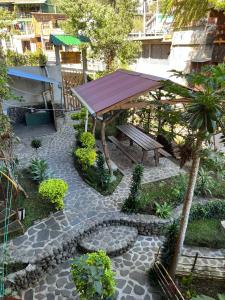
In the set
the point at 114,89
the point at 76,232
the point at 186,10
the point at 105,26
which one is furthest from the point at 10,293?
the point at 186,10

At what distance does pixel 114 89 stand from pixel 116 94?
84 cm

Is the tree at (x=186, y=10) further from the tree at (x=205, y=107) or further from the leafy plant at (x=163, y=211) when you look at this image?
the tree at (x=205, y=107)

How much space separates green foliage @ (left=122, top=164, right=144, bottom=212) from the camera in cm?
755

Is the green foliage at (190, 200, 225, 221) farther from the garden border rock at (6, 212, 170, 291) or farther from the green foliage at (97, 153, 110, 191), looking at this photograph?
the green foliage at (97, 153, 110, 191)

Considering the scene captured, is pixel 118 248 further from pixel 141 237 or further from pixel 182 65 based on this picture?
pixel 182 65

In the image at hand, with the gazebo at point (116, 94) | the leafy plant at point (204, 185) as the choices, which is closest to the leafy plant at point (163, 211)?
the leafy plant at point (204, 185)

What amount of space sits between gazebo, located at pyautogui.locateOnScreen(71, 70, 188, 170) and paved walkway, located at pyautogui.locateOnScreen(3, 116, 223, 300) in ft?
4.96

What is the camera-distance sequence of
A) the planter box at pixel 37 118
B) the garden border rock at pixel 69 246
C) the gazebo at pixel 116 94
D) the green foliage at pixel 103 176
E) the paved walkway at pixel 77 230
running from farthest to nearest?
the planter box at pixel 37 118 → the green foliage at pixel 103 176 → the gazebo at pixel 116 94 → the paved walkway at pixel 77 230 → the garden border rock at pixel 69 246

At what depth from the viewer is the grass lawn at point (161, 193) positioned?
8.31 metres

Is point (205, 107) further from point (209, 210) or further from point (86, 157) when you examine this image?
point (86, 157)

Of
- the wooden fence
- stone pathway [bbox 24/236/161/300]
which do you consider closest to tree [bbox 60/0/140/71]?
the wooden fence

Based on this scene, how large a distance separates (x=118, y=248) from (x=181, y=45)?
2131 cm

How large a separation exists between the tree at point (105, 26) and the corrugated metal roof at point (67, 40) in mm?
437

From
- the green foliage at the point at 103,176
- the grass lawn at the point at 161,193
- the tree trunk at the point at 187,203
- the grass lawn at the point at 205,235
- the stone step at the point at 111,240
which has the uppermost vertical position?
the tree trunk at the point at 187,203
